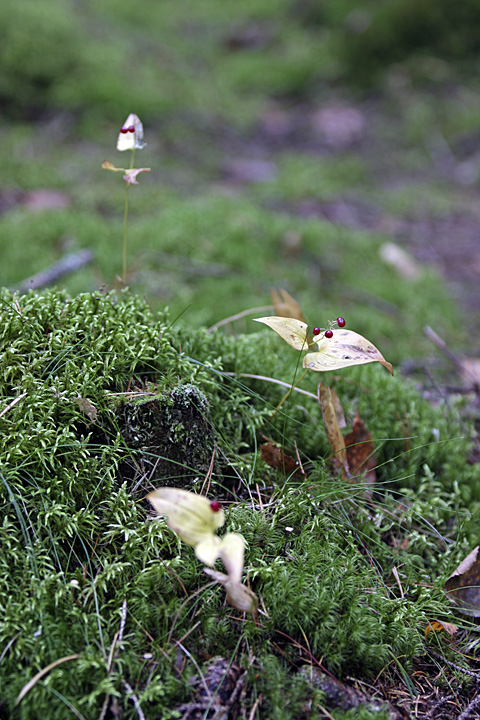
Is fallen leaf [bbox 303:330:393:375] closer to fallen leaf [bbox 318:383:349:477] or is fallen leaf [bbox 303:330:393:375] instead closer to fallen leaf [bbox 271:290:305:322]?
fallen leaf [bbox 318:383:349:477]

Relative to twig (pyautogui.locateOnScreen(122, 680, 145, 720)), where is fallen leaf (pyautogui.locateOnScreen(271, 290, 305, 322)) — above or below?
above

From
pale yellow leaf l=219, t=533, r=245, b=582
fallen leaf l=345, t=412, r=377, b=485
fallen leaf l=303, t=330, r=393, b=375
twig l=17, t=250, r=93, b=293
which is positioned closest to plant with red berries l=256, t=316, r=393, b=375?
fallen leaf l=303, t=330, r=393, b=375

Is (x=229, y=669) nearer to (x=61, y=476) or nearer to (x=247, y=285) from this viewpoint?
(x=61, y=476)

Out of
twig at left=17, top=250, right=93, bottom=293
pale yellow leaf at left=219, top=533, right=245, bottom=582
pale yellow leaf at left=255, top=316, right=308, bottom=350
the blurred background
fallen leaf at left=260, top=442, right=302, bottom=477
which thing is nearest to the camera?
pale yellow leaf at left=219, top=533, right=245, bottom=582

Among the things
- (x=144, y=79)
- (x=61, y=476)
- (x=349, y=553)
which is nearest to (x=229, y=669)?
(x=349, y=553)

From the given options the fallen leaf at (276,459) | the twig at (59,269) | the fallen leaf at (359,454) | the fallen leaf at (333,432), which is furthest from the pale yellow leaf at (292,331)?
the twig at (59,269)

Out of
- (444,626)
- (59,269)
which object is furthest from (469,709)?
(59,269)

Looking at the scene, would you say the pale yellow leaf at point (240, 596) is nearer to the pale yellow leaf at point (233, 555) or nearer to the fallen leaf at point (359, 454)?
the pale yellow leaf at point (233, 555)

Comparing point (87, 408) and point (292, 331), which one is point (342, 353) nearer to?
point (292, 331)
